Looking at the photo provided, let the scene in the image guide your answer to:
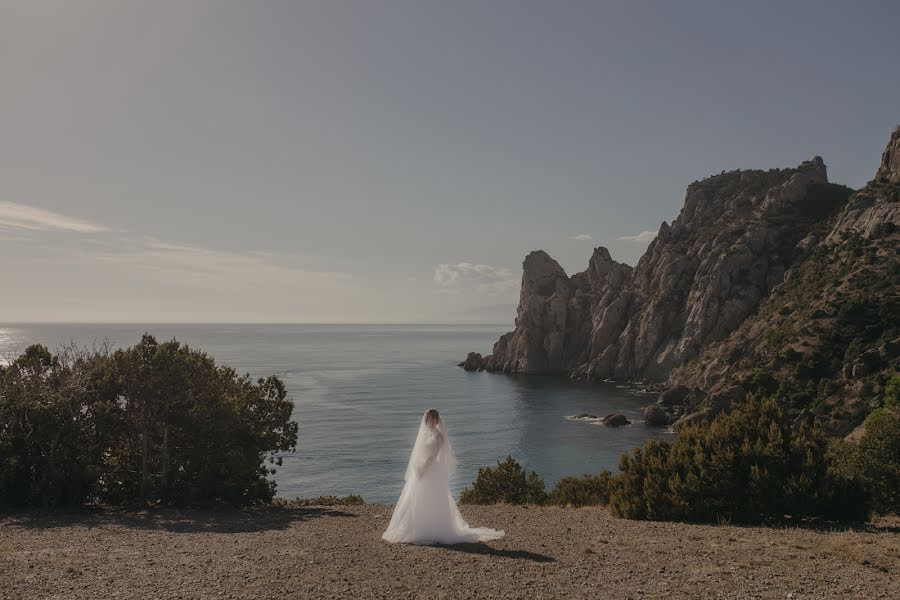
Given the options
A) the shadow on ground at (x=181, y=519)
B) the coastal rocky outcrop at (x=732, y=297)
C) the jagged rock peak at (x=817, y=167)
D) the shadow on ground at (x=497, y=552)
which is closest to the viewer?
the shadow on ground at (x=497, y=552)

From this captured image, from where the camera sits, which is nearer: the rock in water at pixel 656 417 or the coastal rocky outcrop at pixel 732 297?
the coastal rocky outcrop at pixel 732 297

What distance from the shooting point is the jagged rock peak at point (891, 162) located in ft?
330

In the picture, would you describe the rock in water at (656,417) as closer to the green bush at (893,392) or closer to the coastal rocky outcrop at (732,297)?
the coastal rocky outcrop at (732,297)

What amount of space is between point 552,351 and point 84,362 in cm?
13180

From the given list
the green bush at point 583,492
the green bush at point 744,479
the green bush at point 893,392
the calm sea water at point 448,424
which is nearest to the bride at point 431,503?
the green bush at point 744,479

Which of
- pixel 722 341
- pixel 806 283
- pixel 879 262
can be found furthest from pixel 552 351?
pixel 879 262

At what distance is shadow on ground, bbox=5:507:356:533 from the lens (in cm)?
1803

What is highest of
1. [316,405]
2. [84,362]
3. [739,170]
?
[739,170]

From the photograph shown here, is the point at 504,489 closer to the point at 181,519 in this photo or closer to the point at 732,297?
the point at 181,519

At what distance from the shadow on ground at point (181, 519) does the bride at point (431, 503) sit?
15.8 feet

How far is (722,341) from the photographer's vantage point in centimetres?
10450

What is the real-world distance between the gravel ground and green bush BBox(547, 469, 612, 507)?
8.85 metres

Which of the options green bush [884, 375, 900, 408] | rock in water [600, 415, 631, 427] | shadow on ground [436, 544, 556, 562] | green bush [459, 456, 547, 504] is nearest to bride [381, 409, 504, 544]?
shadow on ground [436, 544, 556, 562]

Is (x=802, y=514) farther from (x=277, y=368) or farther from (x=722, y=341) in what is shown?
(x=277, y=368)
